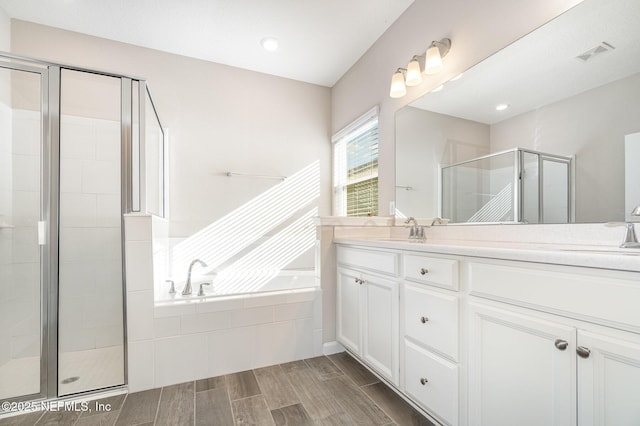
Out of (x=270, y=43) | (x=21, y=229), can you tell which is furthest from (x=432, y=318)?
(x=270, y=43)

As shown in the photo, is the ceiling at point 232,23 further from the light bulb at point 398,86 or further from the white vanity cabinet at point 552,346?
the white vanity cabinet at point 552,346

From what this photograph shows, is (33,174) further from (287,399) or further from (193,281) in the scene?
(287,399)

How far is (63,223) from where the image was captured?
1.71 metres

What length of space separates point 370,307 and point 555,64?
1.50m

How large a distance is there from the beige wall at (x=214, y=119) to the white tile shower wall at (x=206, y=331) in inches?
41.1

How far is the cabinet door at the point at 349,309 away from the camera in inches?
73.0

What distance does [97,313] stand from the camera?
184 cm

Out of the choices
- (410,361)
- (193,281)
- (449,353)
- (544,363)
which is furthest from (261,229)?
(544,363)

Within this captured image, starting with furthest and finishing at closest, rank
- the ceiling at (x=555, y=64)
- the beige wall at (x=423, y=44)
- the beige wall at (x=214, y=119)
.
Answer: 1. the beige wall at (x=214, y=119)
2. the beige wall at (x=423, y=44)
3. the ceiling at (x=555, y=64)

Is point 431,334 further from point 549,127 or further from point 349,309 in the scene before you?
point 549,127

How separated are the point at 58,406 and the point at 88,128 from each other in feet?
5.26

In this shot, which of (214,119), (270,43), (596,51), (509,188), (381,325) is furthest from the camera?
(214,119)

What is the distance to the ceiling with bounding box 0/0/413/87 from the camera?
2.16 meters

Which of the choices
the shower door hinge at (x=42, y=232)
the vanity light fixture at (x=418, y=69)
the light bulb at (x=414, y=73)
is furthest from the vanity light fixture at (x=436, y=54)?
the shower door hinge at (x=42, y=232)
